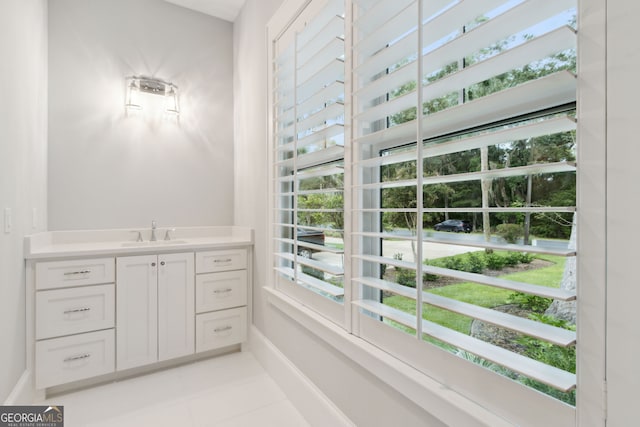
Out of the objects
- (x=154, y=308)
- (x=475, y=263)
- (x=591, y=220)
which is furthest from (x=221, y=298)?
(x=591, y=220)

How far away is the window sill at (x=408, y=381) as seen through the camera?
0.82m

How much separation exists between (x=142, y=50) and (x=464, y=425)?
310 cm

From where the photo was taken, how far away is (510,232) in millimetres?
828

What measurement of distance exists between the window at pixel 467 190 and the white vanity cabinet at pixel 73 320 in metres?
1.46

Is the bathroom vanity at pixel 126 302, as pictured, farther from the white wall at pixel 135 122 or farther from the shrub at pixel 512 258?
the shrub at pixel 512 258

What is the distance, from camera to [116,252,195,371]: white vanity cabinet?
6.61 ft

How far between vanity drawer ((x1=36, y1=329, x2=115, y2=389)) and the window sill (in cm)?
138

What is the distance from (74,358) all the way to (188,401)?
747mm

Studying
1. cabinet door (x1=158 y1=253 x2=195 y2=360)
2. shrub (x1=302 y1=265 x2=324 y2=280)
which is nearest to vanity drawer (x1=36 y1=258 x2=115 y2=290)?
cabinet door (x1=158 y1=253 x2=195 y2=360)

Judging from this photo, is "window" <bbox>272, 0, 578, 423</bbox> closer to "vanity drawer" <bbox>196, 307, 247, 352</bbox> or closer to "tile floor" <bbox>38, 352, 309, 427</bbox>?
"tile floor" <bbox>38, 352, 309, 427</bbox>

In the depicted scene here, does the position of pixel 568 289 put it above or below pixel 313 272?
above

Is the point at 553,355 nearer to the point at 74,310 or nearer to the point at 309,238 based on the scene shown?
the point at 309,238

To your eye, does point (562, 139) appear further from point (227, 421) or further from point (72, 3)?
point (72, 3)

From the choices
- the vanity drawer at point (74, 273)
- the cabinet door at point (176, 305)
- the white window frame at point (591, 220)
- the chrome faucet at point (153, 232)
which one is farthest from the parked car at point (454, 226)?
the chrome faucet at point (153, 232)
